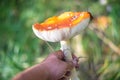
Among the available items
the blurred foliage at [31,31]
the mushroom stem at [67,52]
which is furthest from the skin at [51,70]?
the blurred foliage at [31,31]

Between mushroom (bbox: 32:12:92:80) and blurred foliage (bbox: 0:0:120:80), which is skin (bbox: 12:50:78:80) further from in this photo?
blurred foliage (bbox: 0:0:120:80)

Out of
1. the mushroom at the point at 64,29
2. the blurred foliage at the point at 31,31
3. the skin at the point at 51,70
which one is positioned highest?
the blurred foliage at the point at 31,31

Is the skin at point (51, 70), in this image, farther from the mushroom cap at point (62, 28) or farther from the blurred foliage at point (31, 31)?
the blurred foliage at point (31, 31)

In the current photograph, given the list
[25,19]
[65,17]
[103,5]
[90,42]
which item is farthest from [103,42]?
[65,17]

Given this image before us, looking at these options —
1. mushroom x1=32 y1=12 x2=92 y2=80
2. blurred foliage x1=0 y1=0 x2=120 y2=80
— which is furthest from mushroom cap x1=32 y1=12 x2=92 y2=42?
blurred foliage x1=0 y1=0 x2=120 y2=80

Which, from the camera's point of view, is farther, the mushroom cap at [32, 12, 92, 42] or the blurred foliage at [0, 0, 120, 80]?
the blurred foliage at [0, 0, 120, 80]

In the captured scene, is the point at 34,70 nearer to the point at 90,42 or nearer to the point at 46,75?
the point at 46,75
